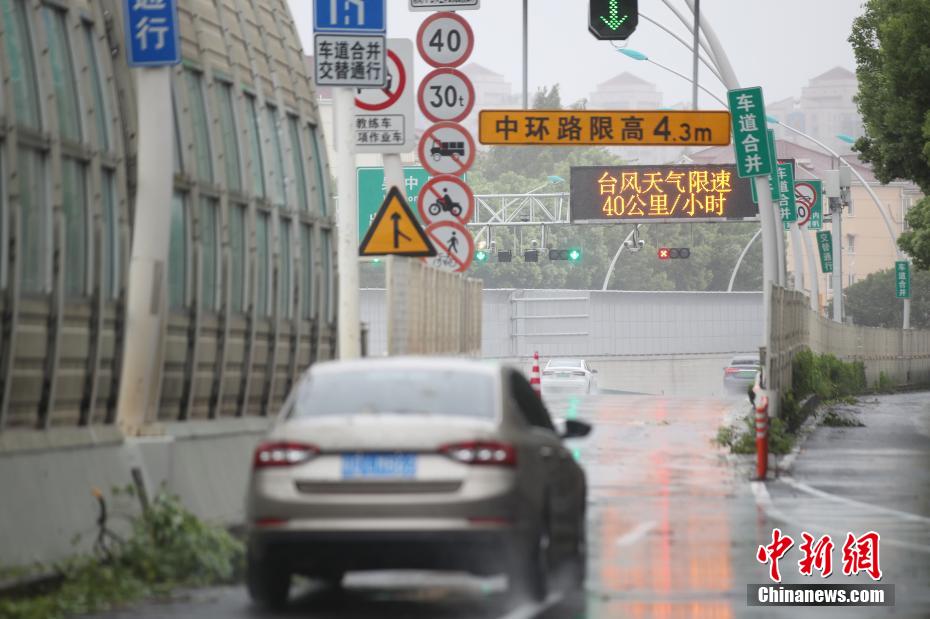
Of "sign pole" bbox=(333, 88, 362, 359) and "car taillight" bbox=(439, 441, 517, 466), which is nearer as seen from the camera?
"car taillight" bbox=(439, 441, 517, 466)

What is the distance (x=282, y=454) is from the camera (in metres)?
10.5

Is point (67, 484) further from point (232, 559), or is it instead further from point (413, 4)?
point (413, 4)

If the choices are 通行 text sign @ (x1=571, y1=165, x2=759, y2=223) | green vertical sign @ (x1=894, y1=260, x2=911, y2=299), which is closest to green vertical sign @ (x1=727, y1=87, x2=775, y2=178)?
通行 text sign @ (x1=571, y1=165, x2=759, y2=223)

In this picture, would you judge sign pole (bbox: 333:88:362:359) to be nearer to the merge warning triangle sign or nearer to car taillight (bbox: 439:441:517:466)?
the merge warning triangle sign

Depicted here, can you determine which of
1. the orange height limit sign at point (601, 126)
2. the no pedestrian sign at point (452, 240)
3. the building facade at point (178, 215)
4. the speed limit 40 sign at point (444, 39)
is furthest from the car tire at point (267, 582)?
the orange height limit sign at point (601, 126)

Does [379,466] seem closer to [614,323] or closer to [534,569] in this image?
[534,569]

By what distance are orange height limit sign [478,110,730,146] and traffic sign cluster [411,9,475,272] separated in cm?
245

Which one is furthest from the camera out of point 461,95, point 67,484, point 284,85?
point 461,95

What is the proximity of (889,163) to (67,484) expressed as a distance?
1084 inches

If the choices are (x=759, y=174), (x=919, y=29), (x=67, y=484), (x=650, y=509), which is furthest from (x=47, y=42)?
(x=919, y=29)

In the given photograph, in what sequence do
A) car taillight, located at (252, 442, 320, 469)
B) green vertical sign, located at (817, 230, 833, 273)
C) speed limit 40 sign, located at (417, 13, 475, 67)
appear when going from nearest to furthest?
car taillight, located at (252, 442, 320, 469)
speed limit 40 sign, located at (417, 13, 475, 67)
green vertical sign, located at (817, 230, 833, 273)

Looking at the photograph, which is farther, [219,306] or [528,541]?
[219,306]

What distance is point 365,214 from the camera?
39.2 meters

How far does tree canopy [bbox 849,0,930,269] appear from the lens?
34.6 meters
